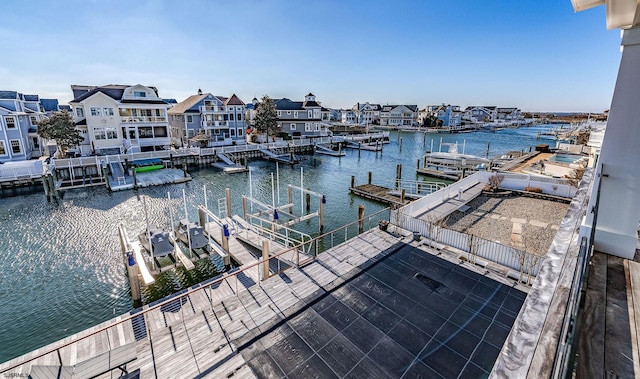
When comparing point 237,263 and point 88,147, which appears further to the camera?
point 88,147

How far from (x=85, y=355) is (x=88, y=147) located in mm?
34586

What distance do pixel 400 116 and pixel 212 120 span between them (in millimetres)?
73744

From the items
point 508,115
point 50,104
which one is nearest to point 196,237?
point 50,104

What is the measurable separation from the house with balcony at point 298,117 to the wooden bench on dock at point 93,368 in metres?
50.9

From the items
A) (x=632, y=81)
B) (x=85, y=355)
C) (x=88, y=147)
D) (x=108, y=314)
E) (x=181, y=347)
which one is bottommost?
(x=108, y=314)

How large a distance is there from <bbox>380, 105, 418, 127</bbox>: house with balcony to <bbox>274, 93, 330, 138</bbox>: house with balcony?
174ft

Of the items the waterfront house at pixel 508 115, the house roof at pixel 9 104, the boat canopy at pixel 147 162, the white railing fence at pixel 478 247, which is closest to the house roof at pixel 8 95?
the house roof at pixel 9 104


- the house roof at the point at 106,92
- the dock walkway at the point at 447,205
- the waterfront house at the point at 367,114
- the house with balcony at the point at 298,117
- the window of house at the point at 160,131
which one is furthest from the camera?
the waterfront house at the point at 367,114

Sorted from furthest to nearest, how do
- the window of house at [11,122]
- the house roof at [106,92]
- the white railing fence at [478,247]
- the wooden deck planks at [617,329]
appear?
1. the house roof at [106,92]
2. the window of house at [11,122]
3. the white railing fence at [478,247]
4. the wooden deck planks at [617,329]

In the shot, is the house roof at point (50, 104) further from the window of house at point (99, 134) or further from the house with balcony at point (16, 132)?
the window of house at point (99, 134)

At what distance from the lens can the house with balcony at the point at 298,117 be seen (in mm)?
56281

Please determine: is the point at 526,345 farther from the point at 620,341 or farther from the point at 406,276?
the point at 406,276

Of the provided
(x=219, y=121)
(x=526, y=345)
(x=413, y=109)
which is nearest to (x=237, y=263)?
(x=526, y=345)

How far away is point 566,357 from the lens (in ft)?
6.88
